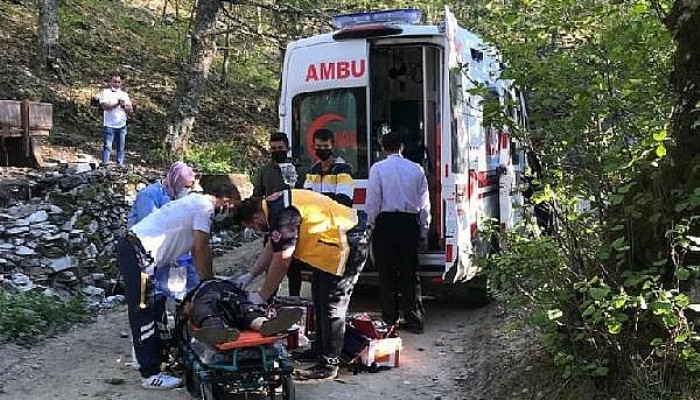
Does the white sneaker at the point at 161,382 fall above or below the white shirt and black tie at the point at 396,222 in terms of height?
below

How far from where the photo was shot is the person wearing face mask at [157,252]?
18.1 feet

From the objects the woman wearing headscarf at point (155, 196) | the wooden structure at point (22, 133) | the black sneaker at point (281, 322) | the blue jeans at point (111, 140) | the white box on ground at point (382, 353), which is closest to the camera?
the black sneaker at point (281, 322)

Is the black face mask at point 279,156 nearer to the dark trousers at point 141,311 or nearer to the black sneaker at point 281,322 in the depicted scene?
the dark trousers at point 141,311

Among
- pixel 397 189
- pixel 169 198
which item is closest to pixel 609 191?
pixel 397 189

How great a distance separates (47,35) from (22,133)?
5.69 metres

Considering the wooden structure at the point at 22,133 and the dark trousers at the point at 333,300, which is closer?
the dark trousers at the point at 333,300

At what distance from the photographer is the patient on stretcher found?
185 inches

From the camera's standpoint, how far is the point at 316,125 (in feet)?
25.8

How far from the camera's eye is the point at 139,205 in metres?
7.04

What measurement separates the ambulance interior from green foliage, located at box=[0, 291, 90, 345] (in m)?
3.34

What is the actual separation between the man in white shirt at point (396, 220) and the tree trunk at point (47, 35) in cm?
1276

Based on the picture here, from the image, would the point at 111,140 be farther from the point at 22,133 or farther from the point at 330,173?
the point at 330,173

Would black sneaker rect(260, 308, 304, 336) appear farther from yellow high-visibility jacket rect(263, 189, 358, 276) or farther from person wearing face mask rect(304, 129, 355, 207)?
person wearing face mask rect(304, 129, 355, 207)

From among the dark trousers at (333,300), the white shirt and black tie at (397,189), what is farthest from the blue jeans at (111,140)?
the dark trousers at (333,300)
